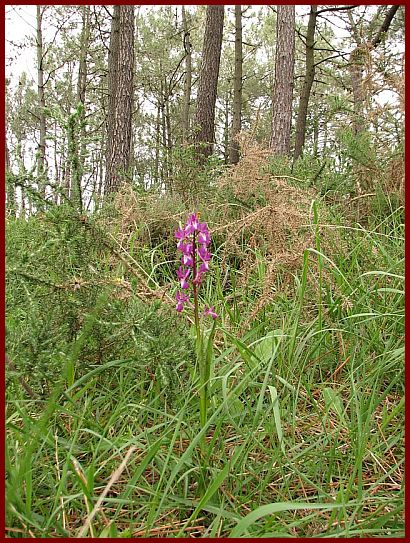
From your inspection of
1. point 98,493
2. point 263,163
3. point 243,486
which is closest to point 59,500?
point 98,493

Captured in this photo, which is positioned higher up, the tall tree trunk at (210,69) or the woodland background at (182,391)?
the tall tree trunk at (210,69)

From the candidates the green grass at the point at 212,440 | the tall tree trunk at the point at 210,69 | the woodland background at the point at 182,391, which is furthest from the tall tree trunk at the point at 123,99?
the green grass at the point at 212,440

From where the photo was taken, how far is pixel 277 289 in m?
2.23

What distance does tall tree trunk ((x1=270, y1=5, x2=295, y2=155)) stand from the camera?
21.9 feet

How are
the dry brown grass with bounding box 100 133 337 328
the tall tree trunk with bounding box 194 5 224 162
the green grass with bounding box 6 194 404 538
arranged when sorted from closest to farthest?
the green grass with bounding box 6 194 404 538 → the dry brown grass with bounding box 100 133 337 328 → the tall tree trunk with bounding box 194 5 224 162

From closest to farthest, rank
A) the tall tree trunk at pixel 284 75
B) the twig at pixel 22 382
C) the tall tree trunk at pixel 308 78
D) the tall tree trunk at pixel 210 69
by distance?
the twig at pixel 22 382
the tall tree trunk at pixel 284 75
the tall tree trunk at pixel 210 69
the tall tree trunk at pixel 308 78

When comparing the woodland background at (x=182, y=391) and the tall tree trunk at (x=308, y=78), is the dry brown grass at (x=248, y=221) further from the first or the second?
the tall tree trunk at (x=308, y=78)

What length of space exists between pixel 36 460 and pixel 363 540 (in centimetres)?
85

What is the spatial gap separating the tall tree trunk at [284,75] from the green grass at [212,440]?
16.7 feet

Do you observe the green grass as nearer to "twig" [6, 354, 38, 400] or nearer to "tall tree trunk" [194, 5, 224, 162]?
"twig" [6, 354, 38, 400]

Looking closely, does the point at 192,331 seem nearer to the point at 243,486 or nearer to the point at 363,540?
the point at 243,486

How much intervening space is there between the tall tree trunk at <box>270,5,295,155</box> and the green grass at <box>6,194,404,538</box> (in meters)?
5.08

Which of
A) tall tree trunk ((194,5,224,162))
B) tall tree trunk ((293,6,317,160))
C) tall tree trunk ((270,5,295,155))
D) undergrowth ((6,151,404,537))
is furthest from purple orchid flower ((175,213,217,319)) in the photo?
tall tree trunk ((293,6,317,160))

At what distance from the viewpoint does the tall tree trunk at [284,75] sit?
6676mm
